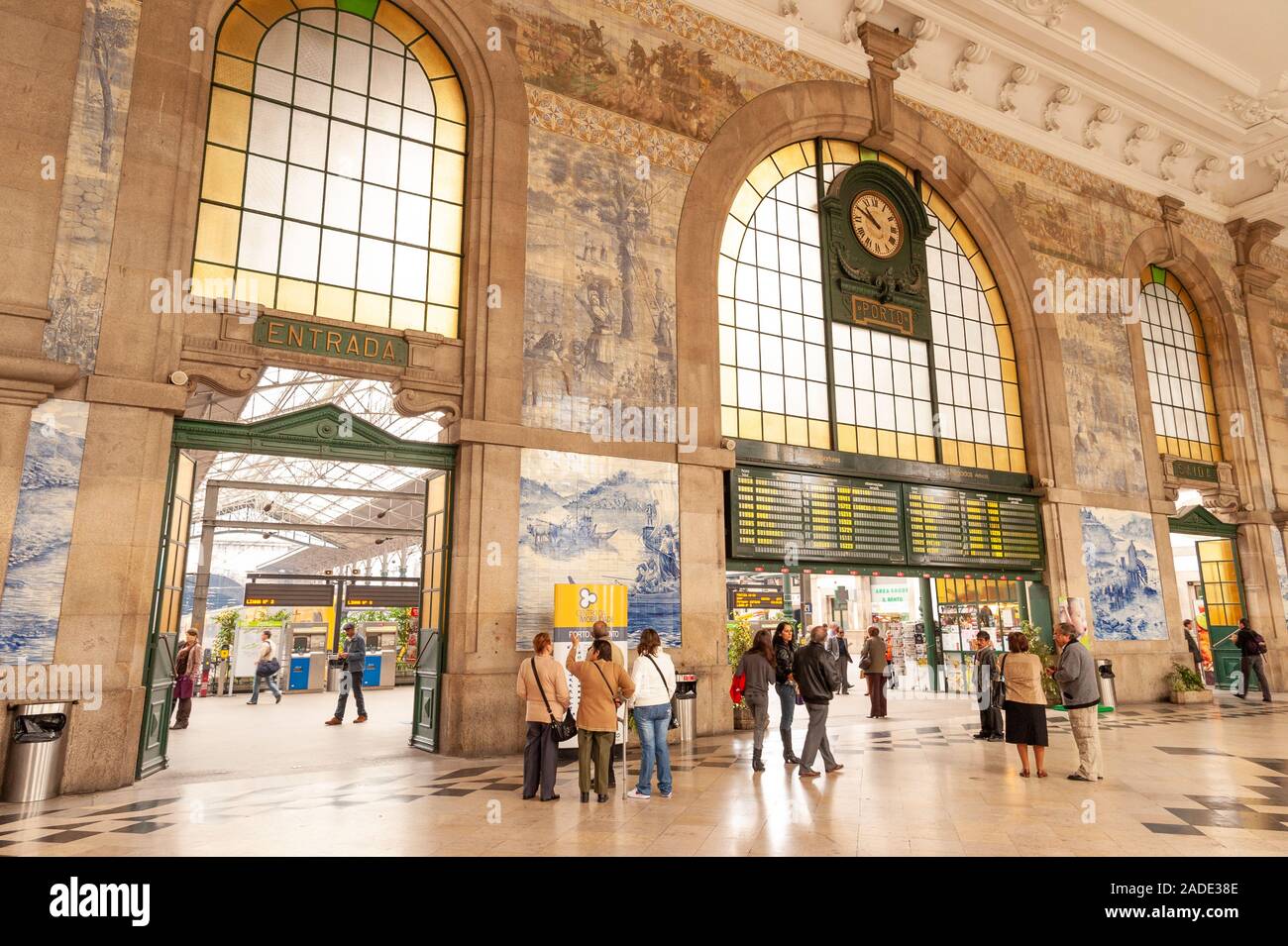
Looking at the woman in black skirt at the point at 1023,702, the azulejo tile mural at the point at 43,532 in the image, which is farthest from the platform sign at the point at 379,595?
the woman in black skirt at the point at 1023,702

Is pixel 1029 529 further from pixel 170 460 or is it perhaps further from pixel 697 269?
pixel 170 460

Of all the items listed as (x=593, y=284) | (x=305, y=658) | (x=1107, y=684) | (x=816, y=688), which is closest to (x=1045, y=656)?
(x=1107, y=684)

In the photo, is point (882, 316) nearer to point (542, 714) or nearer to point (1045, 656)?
point (1045, 656)

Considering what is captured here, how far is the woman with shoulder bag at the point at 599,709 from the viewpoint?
23.6ft

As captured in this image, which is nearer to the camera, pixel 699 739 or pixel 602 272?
pixel 699 739

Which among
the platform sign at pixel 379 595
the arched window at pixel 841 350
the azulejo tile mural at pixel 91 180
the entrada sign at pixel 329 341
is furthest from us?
the platform sign at pixel 379 595

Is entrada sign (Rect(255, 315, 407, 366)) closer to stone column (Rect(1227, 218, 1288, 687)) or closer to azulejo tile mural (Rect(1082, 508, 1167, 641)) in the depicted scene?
azulejo tile mural (Rect(1082, 508, 1167, 641))

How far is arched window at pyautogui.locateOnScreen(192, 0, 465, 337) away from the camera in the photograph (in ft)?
32.6

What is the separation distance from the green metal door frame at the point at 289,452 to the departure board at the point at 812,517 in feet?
15.3

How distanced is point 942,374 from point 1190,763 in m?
8.61

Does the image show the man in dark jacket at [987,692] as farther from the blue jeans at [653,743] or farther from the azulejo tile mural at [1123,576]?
the azulejo tile mural at [1123,576]

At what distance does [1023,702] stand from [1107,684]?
8.20m
